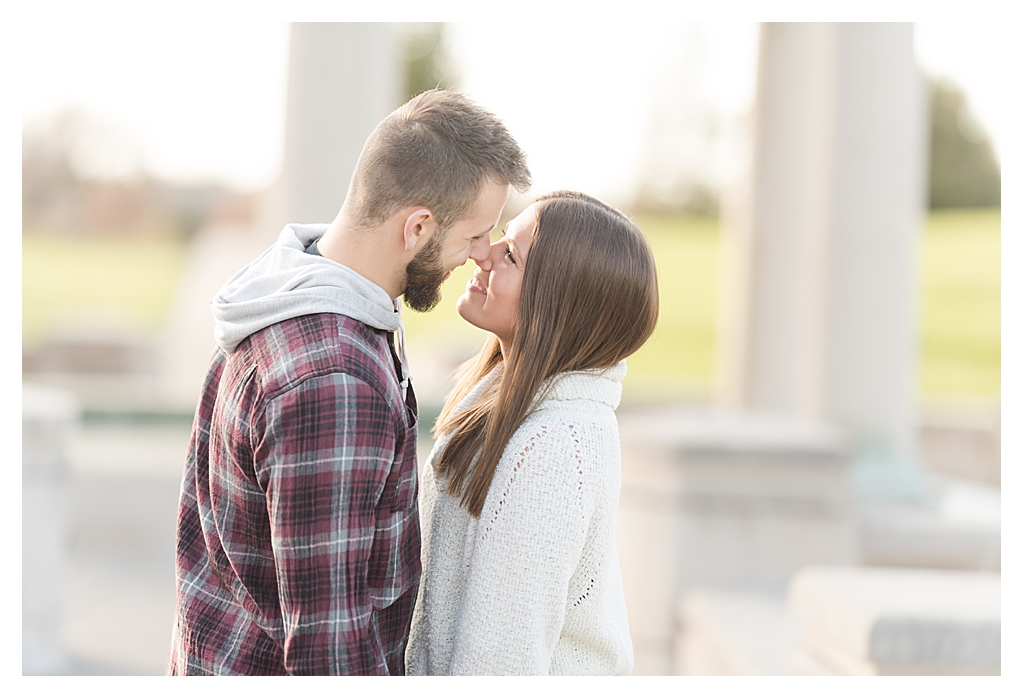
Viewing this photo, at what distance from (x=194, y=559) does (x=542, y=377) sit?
37.4 inches

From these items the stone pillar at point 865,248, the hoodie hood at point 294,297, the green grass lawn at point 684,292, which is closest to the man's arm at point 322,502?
the hoodie hood at point 294,297

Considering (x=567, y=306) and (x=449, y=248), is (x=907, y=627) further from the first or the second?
(x=449, y=248)

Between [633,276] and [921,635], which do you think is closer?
[633,276]

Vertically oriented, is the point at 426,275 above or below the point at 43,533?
above

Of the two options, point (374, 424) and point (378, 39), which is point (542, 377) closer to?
point (374, 424)

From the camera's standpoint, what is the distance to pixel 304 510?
2.05 metres

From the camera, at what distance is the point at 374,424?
2.08 meters

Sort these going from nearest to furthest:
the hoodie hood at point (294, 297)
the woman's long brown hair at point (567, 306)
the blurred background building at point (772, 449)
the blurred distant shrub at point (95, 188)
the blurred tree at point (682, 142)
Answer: the hoodie hood at point (294, 297) < the woman's long brown hair at point (567, 306) < the blurred background building at point (772, 449) < the blurred tree at point (682, 142) < the blurred distant shrub at point (95, 188)

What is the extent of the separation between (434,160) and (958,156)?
1332 inches

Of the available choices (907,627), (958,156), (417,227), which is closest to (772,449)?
(907,627)

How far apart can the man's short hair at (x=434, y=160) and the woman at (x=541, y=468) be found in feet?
0.88

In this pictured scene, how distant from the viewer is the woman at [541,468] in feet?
7.45

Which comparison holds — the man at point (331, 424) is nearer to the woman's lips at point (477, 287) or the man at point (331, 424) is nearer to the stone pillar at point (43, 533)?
the woman's lips at point (477, 287)
